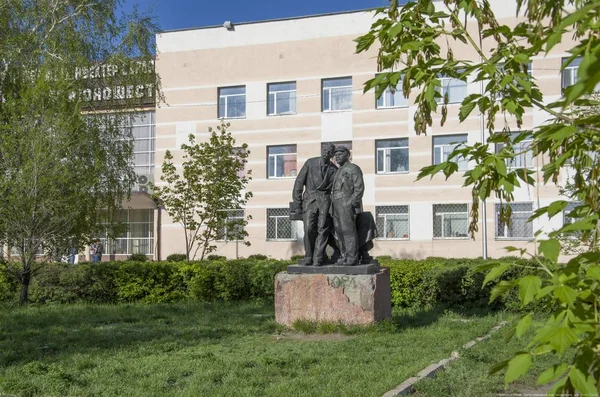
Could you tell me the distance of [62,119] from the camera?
14508 mm

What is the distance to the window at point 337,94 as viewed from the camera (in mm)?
27828

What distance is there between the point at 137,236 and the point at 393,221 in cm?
1478

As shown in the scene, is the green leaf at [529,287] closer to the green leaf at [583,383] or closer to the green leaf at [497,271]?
the green leaf at [497,271]

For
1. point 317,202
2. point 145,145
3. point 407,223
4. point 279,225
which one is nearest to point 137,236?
point 145,145

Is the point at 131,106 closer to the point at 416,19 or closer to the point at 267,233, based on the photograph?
the point at 267,233

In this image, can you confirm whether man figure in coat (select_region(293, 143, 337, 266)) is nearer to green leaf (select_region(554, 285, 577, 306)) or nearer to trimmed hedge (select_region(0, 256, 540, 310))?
trimmed hedge (select_region(0, 256, 540, 310))

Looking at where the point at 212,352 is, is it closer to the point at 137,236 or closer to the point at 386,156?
the point at 386,156

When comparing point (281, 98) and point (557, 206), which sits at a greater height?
point (281, 98)

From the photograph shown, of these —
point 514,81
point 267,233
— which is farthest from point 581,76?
point 267,233

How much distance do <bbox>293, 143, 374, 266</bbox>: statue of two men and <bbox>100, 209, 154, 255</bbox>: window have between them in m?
24.5

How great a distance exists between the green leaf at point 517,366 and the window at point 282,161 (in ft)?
87.1

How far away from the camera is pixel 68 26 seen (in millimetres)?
19266

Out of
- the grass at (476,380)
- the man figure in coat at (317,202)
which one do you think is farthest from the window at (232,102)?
the grass at (476,380)

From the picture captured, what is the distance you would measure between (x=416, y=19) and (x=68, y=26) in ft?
61.4
